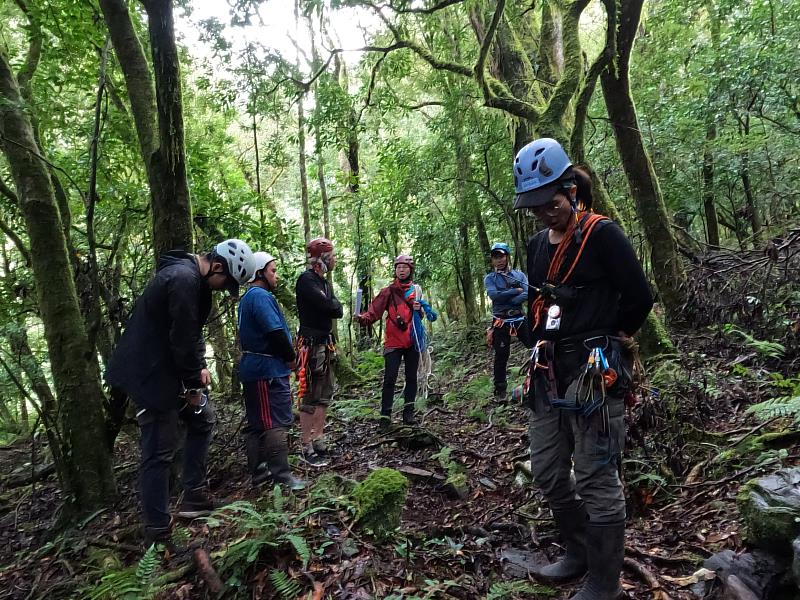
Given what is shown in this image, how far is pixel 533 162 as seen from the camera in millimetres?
3244

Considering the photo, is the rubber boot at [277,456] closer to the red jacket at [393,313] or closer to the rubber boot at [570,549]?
the red jacket at [393,313]

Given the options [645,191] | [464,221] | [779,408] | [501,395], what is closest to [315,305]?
[501,395]

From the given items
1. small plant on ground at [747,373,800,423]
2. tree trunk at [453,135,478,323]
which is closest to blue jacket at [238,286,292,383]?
small plant on ground at [747,373,800,423]

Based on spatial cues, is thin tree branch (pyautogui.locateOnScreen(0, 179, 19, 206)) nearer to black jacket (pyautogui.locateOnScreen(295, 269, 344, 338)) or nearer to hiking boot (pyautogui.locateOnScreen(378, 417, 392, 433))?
black jacket (pyautogui.locateOnScreen(295, 269, 344, 338))

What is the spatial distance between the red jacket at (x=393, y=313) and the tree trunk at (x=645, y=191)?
14.1 feet

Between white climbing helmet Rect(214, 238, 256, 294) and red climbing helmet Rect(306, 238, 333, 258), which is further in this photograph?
red climbing helmet Rect(306, 238, 333, 258)

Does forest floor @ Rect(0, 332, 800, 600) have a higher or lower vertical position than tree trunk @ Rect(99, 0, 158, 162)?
lower

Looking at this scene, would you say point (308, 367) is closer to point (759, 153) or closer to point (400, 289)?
point (400, 289)

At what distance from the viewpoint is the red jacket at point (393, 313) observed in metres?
7.15

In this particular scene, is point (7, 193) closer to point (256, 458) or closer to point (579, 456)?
point (256, 458)

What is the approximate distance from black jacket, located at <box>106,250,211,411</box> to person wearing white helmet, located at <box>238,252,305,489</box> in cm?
94

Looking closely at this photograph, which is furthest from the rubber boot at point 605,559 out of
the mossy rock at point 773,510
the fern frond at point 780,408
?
the fern frond at point 780,408

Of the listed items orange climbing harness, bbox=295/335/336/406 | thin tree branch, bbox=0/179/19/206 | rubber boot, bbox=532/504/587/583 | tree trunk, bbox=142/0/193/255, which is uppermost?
thin tree branch, bbox=0/179/19/206

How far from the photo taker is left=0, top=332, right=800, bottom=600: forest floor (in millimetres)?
3447
